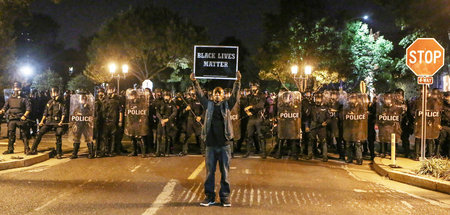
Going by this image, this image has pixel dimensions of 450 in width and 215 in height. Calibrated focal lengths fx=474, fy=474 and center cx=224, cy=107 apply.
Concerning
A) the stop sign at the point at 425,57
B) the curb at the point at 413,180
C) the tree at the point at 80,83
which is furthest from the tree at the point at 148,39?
the curb at the point at 413,180

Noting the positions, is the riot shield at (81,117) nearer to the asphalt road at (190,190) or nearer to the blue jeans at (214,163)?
the asphalt road at (190,190)

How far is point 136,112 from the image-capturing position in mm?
14398

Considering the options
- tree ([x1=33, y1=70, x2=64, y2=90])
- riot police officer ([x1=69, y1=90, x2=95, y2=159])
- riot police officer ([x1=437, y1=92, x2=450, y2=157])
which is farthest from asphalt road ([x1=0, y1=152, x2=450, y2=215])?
tree ([x1=33, y1=70, x2=64, y2=90])

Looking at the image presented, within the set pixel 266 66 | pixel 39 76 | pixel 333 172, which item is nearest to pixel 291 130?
pixel 333 172

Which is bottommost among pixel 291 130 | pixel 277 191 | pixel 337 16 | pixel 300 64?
pixel 277 191

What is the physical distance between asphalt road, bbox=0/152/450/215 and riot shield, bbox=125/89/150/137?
1.36 metres

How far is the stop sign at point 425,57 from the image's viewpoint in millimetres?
12664

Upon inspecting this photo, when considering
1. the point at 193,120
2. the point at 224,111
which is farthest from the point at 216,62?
the point at 224,111

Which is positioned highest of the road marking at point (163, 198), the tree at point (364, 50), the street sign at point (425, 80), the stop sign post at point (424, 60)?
the tree at point (364, 50)

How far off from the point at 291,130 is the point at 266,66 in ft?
93.5

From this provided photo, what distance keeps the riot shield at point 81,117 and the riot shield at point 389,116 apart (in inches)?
337

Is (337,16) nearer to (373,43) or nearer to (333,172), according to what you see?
(373,43)

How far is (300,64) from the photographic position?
39.1 m

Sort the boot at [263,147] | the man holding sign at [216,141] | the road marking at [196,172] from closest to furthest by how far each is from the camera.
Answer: the man holding sign at [216,141] → the road marking at [196,172] → the boot at [263,147]
